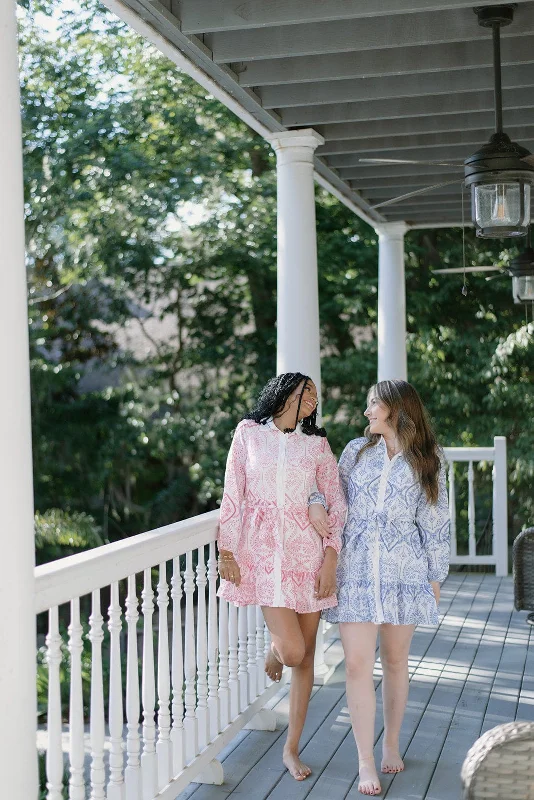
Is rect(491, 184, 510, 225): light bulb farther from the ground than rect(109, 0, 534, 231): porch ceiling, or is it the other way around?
rect(109, 0, 534, 231): porch ceiling

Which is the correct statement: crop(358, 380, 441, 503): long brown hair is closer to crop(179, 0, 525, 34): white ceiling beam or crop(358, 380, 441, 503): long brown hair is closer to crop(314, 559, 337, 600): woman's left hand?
crop(314, 559, 337, 600): woman's left hand

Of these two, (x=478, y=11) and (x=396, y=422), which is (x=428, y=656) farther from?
(x=478, y=11)

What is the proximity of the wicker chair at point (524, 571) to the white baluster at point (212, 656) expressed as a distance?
247 centimetres

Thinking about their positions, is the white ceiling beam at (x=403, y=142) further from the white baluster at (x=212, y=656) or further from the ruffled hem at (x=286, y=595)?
the ruffled hem at (x=286, y=595)

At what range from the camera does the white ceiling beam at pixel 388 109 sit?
4.83 metres


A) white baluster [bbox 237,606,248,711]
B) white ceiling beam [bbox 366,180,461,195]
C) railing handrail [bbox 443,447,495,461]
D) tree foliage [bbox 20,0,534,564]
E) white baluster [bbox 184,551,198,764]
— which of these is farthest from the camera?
tree foliage [bbox 20,0,534,564]

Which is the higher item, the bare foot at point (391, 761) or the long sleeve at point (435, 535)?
the long sleeve at point (435, 535)

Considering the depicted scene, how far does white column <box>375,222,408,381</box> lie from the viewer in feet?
25.3

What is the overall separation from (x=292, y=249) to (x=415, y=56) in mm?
1109

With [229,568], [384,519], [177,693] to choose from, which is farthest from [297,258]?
[177,693]

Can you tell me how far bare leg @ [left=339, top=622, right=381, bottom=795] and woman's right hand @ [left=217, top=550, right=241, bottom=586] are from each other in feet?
1.28

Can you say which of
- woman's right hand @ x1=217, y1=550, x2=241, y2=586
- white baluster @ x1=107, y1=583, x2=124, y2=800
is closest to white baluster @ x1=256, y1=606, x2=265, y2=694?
woman's right hand @ x1=217, y1=550, x2=241, y2=586

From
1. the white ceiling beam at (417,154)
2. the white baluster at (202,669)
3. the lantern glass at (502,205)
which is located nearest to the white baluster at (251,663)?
the white baluster at (202,669)

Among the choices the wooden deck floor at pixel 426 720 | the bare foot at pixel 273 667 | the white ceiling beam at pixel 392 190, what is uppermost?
the white ceiling beam at pixel 392 190
